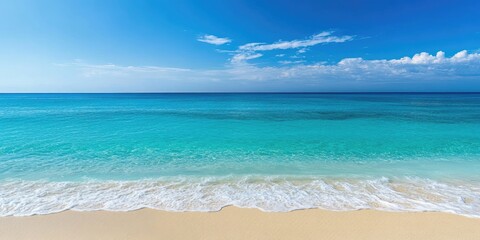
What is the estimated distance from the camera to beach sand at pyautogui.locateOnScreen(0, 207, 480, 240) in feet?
14.7

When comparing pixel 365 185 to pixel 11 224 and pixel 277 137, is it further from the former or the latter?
pixel 11 224

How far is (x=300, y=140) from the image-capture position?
42.5ft

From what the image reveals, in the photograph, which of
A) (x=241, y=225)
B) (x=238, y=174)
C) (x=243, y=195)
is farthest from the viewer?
(x=238, y=174)

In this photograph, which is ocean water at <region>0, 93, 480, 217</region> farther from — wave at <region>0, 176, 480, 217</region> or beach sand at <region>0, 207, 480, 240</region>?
beach sand at <region>0, 207, 480, 240</region>

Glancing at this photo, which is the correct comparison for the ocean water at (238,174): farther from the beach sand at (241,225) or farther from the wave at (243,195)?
the beach sand at (241,225)

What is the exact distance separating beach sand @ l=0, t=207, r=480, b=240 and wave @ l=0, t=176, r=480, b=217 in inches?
10.4

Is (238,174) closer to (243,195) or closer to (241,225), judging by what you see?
(243,195)

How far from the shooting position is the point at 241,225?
188 inches

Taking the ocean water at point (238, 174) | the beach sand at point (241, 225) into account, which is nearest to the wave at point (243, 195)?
the ocean water at point (238, 174)

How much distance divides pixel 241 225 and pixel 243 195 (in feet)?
4.41

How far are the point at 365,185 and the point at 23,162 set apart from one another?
40.3 feet

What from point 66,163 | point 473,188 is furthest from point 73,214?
point 473,188

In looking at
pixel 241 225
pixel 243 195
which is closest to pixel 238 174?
pixel 243 195

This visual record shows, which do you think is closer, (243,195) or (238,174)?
(243,195)
